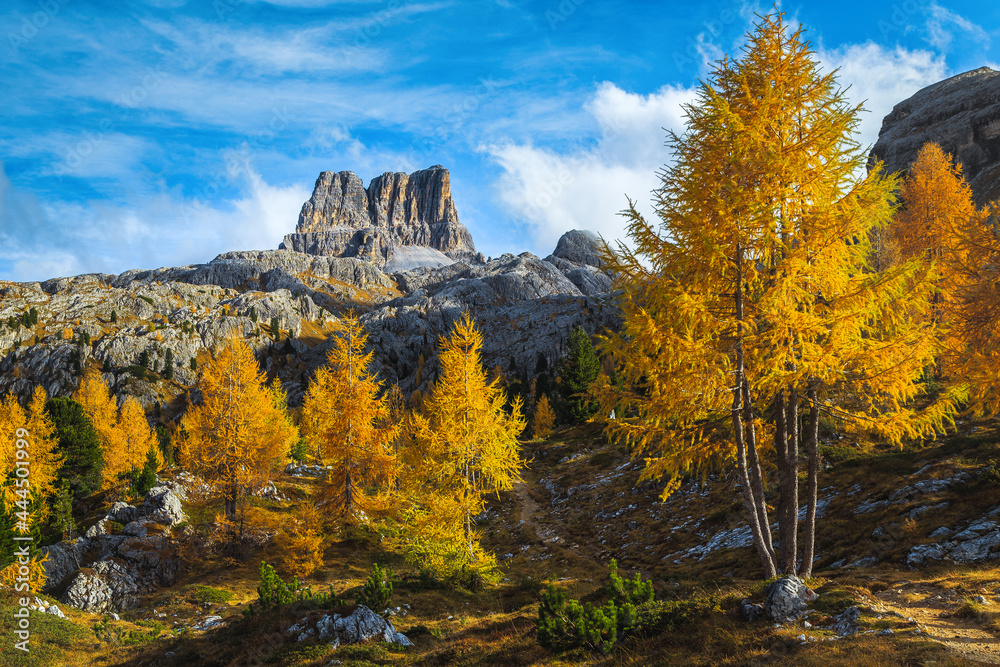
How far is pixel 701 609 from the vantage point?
9.19 meters

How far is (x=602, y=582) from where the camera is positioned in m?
17.5

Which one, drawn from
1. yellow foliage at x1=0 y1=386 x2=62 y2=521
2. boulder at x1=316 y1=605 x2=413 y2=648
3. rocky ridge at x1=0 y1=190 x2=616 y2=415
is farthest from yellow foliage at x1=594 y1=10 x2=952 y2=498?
rocky ridge at x1=0 y1=190 x2=616 y2=415

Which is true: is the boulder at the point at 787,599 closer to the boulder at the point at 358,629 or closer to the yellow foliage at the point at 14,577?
the boulder at the point at 358,629

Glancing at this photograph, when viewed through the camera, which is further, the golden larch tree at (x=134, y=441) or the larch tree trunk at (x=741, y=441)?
the golden larch tree at (x=134, y=441)

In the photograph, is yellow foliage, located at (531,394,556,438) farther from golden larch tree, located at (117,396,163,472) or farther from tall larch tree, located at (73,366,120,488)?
tall larch tree, located at (73,366,120,488)

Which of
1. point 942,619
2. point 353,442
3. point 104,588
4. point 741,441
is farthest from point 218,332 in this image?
point 942,619

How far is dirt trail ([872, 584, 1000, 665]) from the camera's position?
6.42m

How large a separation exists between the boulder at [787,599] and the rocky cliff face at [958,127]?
3885 inches

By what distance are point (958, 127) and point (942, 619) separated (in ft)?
424

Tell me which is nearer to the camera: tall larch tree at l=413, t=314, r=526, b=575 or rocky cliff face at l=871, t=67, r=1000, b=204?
tall larch tree at l=413, t=314, r=526, b=575

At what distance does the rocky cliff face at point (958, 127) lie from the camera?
277 feet

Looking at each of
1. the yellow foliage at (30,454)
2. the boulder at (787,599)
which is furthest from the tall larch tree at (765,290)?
the yellow foliage at (30,454)

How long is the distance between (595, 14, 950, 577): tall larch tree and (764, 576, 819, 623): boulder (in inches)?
47.2

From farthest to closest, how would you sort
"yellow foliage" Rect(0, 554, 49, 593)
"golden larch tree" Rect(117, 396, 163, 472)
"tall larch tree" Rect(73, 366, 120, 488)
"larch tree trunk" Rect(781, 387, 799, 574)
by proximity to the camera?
"golden larch tree" Rect(117, 396, 163, 472) < "tall larch tree" Rect(73, 366, 120, 488) < "yellow foliage" Rect(0, 554, 49, 593) < "larch tree trunk" Rect(781, 387, 799, 574)
